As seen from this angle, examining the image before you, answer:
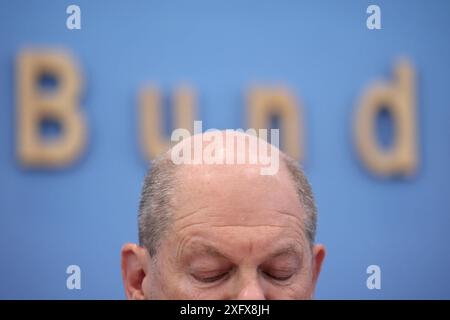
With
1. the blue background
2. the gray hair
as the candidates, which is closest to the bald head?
the gray hair

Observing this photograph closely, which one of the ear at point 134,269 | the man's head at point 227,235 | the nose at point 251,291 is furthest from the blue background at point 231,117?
the nose at point 251,291

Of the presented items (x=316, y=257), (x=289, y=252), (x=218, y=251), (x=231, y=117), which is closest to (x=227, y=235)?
(x=218, y=251)

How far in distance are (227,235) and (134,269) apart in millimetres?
290

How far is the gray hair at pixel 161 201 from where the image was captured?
1371 millimetres

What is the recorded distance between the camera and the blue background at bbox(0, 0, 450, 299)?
2795 millimetres

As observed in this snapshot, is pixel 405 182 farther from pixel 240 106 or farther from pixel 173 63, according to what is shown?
pixel 173 63

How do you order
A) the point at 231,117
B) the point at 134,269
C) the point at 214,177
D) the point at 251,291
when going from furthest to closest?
the point at 231,117, the point at 134,269, the point at 214,177, the point at 251,291

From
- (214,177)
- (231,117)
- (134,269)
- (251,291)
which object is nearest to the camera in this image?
(251,291)

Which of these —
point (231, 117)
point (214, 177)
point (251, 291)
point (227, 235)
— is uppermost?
point (231, 117)

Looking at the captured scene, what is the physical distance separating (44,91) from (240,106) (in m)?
0.91

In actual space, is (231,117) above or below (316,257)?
above

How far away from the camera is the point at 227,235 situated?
1279 mm

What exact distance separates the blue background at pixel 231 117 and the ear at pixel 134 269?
1.30 m

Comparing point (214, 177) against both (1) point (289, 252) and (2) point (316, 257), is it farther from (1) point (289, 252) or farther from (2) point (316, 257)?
(2) point (316, 257)
